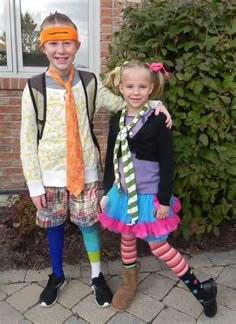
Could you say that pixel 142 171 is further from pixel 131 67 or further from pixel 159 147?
pixel 131 67

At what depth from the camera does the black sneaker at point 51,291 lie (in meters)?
2.53

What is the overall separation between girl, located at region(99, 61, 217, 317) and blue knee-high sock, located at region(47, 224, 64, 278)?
1.15 feet

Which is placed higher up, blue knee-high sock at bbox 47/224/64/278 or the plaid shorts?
the plaid shorts

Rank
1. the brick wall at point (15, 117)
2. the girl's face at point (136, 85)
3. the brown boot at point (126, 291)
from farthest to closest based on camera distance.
→ the brick wall at point (15, 117), the brown boot at point (126, 291), the girl's face at point (136, 85)

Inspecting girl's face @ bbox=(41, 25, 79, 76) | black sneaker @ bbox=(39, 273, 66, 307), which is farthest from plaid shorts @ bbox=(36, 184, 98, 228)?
girl's face @ bbox=(41, 25, 79, 76)

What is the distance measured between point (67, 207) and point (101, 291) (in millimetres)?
590

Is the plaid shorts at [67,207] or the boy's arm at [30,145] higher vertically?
the boy's arm at [30,145]

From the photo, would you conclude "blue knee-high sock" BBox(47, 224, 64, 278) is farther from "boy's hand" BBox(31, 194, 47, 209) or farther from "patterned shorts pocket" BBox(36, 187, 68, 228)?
"boy's hand" BBox(31, 194, 47, 209)

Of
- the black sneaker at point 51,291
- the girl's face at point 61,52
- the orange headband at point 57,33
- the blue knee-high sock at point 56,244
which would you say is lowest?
the black sneaker at point 51,291

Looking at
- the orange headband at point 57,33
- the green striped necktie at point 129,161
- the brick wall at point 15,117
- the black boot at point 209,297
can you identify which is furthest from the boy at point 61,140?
the brick wall at point 15,117

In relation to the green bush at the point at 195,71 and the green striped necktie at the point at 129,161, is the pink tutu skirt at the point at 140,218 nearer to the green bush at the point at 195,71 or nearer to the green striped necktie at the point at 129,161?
the green striped necktie at the point at 129,161

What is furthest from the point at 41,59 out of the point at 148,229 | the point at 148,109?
the point at 148,229

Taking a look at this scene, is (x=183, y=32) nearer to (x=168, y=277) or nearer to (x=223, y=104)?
(x=223, y=104)

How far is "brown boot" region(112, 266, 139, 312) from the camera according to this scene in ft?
8.18
